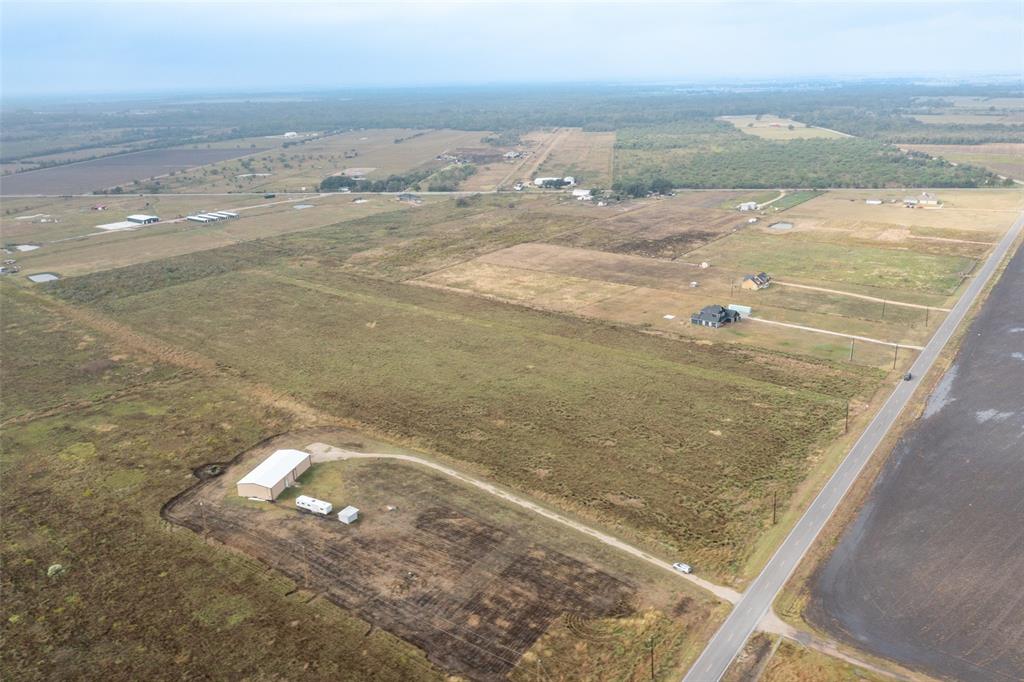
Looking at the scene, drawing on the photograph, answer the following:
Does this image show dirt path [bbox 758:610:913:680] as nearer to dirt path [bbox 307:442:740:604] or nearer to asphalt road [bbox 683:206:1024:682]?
asphalt road [bbox 683:206:1024:682]

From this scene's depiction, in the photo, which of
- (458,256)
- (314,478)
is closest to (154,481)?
(314,478)

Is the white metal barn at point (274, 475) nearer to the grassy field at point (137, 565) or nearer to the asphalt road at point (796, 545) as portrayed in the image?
the grassy field at point (137, 565)

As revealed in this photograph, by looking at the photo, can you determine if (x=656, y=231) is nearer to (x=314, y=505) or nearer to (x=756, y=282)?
(x=756, y=282)

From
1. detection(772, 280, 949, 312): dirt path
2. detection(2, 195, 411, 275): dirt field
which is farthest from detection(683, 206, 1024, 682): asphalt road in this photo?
detection(2, 195, 411, 275): dirt field

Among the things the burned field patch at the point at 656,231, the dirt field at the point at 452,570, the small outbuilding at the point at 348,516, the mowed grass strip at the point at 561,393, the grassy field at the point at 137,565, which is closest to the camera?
the grassy field at the point at 137,565

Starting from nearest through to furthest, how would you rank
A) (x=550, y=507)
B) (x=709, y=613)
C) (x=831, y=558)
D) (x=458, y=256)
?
(x=709, y=613) < (x=831, y=558) < (x=550, y=507) < (x=458, y=256)

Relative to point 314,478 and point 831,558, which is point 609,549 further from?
point 314,478

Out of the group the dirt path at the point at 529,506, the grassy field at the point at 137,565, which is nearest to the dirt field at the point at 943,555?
the dirt path at the point at 529,506
